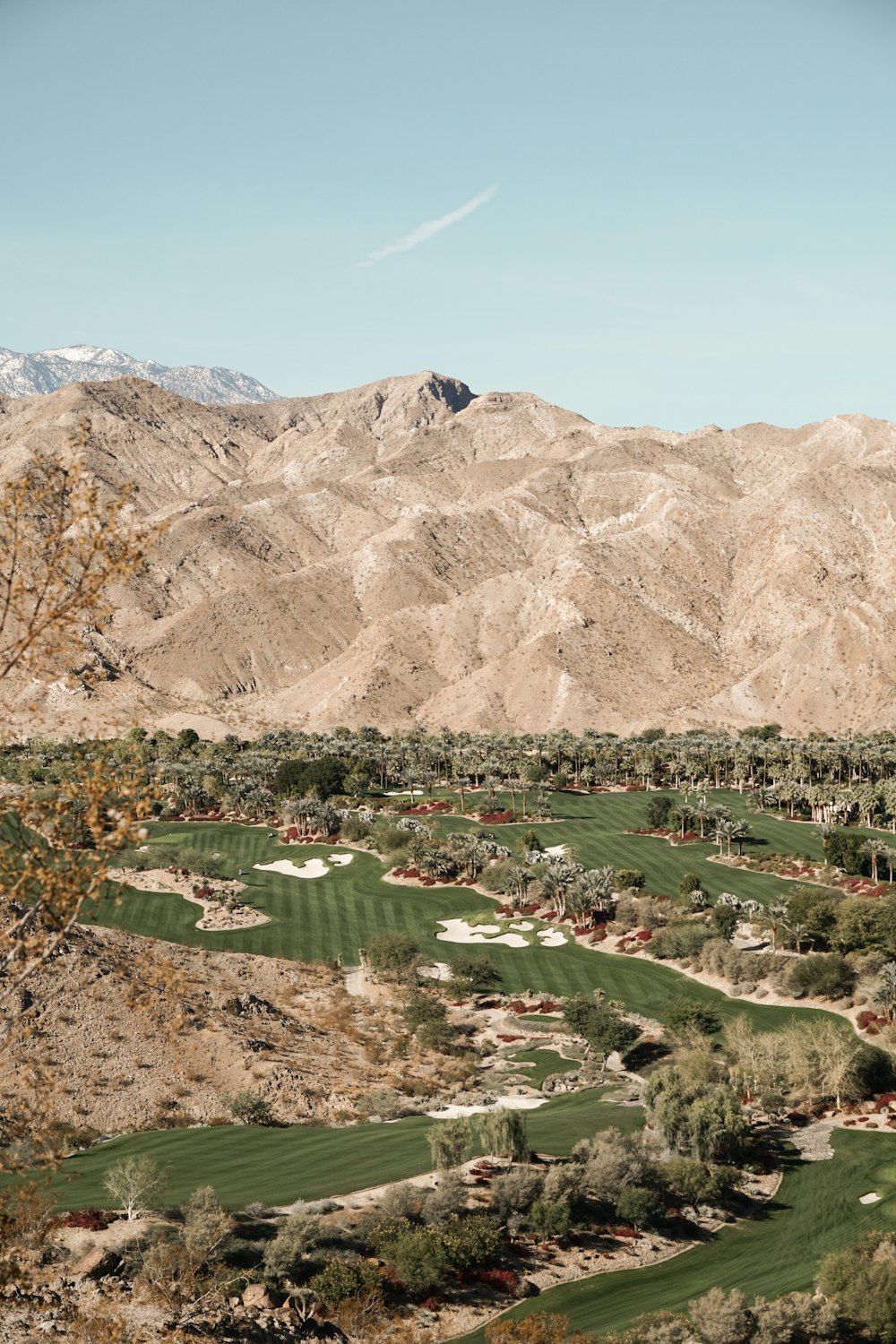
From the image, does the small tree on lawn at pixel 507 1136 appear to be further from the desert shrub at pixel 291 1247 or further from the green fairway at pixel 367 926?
the green fairway at pixel 367 926

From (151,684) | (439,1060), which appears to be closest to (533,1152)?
(439,1060)

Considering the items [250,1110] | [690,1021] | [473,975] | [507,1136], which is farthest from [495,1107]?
[473,975]

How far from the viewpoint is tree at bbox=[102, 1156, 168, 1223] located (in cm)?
3017

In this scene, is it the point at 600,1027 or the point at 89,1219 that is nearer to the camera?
the point at 89,1219

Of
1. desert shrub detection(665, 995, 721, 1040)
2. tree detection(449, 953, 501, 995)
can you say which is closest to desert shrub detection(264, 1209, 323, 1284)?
desert shrub detection(665, 995, 721, 1040)

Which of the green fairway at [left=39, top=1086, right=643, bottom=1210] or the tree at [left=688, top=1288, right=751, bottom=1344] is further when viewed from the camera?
the green fairway at [left=39, top=1086, right=643, bottom=1210]

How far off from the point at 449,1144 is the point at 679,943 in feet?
106

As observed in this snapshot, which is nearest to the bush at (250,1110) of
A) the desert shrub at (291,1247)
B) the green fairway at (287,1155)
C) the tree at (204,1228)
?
the green fairway at (287,1155)

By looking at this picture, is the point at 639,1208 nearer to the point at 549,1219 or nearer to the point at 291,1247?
the point at 549,1219

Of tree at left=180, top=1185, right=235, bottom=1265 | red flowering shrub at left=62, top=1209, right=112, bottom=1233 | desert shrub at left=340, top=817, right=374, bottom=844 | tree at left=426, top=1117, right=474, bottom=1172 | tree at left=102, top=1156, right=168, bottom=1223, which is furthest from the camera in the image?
desert shrub at left=340, top=817, right=374, bottom=844

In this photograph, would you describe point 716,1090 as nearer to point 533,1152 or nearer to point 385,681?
point 533,1152

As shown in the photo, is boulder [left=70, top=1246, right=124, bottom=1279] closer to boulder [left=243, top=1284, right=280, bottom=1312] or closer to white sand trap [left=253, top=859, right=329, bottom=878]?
boulder [left=243, top=1284, right=280, bottom=1312]

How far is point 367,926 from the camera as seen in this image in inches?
2864

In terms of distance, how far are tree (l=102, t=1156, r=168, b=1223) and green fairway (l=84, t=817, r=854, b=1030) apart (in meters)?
20.4
